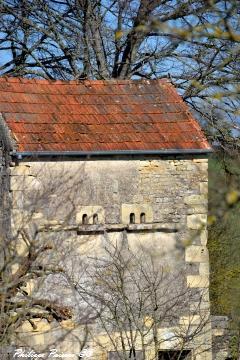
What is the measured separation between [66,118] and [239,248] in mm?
8488

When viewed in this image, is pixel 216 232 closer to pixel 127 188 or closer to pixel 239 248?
pixel 239 248

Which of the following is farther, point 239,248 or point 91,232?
point 239,248

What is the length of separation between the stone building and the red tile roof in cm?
1

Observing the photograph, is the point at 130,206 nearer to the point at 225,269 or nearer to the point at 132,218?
the point at 132,218

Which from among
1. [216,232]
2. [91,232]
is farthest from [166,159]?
[216,232]

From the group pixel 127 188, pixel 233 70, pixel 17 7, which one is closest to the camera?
pixel 127 188

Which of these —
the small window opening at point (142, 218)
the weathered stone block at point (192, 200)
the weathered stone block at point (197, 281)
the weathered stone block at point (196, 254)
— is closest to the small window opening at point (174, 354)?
the weathered stone block at point (197, 281)

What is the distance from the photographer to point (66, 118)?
11711 millimetres

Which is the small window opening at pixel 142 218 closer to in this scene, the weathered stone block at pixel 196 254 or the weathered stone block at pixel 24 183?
the weathered stone block at pixel 196 254

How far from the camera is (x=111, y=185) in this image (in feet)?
37.4

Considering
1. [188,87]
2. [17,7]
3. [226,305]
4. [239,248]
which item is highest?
[17,7]

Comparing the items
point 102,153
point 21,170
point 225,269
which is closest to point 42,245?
point 21,170

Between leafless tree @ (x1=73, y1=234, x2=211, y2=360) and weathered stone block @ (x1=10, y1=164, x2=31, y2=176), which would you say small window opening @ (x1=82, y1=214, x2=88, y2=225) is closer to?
leafless tree @ (x1=73, y1=234, x2=211, y2=360)

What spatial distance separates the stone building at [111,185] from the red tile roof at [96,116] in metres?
0.01
